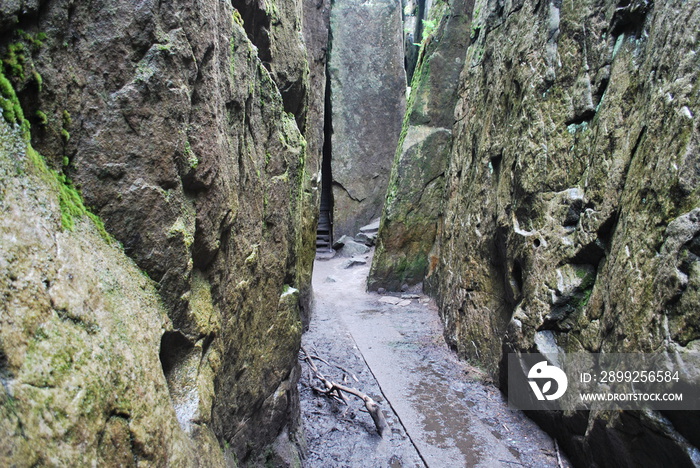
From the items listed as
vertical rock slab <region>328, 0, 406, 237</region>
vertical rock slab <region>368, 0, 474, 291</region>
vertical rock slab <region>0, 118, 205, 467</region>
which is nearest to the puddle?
vertical rock slab <region>0, 118, 205, 467</region>

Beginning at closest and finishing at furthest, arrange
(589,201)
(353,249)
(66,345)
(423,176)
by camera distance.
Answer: (66,345) < (589,201) < (423,176) < (353,249)

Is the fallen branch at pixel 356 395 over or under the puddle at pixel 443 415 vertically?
over

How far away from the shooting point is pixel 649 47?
2580 millimetres

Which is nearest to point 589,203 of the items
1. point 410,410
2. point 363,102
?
point 410,410

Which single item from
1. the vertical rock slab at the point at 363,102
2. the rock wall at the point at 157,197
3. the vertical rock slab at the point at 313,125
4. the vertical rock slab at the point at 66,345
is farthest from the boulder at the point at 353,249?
the vertical rock slab at the point at 66,345

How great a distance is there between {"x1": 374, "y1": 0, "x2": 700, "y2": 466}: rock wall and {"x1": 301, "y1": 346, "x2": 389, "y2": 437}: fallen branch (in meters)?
1.15

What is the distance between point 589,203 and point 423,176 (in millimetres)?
5313

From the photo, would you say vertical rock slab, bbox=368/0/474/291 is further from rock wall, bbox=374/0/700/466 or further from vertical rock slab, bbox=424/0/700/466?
vertical rock slab, bbox=424/0/700/466

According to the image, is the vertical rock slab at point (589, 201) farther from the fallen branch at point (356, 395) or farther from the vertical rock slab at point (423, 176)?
the vertical rock slab at point (423, 176)

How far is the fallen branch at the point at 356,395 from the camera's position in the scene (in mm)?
3250

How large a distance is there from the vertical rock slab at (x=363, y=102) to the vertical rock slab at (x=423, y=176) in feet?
16.0

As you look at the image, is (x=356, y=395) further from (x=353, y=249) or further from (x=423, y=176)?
(x=353, y=249)

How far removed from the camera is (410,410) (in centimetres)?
363

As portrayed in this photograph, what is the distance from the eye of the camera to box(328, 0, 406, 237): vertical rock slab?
13188mm
